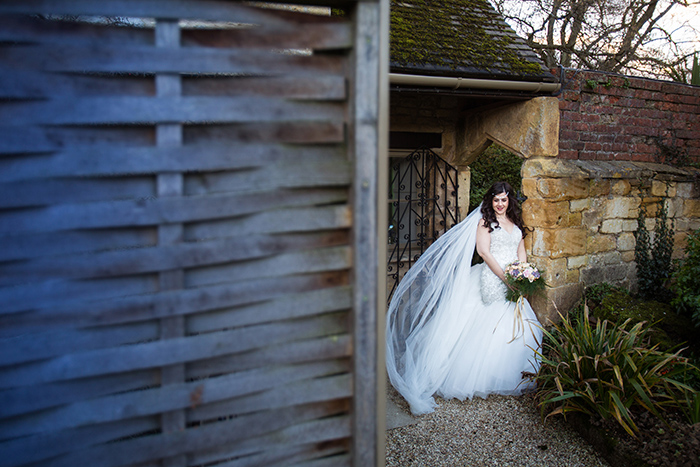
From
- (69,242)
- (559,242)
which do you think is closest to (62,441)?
(69,242)

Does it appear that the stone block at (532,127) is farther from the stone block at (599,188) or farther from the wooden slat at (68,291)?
the wooden slat at (68,291)

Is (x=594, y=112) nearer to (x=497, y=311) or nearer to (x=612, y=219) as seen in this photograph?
(x=612, y=219)

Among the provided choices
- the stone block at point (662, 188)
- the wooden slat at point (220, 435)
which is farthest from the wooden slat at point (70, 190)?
the stone block at point (662, 188)

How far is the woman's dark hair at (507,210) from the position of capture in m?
4.60

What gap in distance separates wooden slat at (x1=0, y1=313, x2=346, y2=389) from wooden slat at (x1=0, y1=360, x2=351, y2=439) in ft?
0.32

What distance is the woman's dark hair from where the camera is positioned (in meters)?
4.60

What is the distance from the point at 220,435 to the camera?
1509mm

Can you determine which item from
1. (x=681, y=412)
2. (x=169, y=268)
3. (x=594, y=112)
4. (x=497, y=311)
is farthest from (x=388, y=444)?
(x=594, y=112)

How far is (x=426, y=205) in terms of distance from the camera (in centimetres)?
638

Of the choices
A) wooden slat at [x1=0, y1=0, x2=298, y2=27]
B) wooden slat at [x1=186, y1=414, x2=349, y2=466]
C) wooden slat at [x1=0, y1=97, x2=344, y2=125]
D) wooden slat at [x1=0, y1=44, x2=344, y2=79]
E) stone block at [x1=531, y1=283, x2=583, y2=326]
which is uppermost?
wooden slat at [x1=0, y1=0, x2=298, y2=27]

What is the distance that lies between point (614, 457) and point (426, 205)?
3.91 metres

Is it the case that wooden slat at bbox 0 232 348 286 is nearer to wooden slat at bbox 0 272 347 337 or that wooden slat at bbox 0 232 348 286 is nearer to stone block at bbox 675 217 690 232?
wooden slat at bbox 0 272 347 337

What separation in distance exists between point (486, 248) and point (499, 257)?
165 millimetres

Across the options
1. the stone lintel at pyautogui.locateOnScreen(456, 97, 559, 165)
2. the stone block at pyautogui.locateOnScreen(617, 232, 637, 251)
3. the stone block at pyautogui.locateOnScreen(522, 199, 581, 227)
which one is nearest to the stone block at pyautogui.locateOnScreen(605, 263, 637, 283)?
the stone block at pyautogui.locateOnScreen(617, 232, 637, 251)
